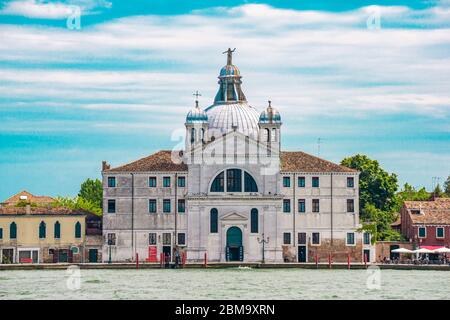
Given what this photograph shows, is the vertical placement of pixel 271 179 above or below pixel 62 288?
above

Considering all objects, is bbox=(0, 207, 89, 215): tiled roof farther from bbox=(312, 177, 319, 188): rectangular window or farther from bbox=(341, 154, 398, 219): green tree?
bbox=(341, 154, 398, 219): green tree

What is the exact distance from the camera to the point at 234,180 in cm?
8238

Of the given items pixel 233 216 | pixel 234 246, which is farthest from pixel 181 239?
pixel 233 216

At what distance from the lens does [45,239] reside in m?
83.0

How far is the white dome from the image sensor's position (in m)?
87.2

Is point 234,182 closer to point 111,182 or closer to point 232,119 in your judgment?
point 232,119

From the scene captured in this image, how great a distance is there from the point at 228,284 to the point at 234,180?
66.0ft

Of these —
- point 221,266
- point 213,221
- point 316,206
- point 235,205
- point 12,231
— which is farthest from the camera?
point 12,231

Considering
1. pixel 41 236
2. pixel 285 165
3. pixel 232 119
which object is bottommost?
pixel 41 236

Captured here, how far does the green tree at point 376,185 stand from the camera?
92.8 meters
